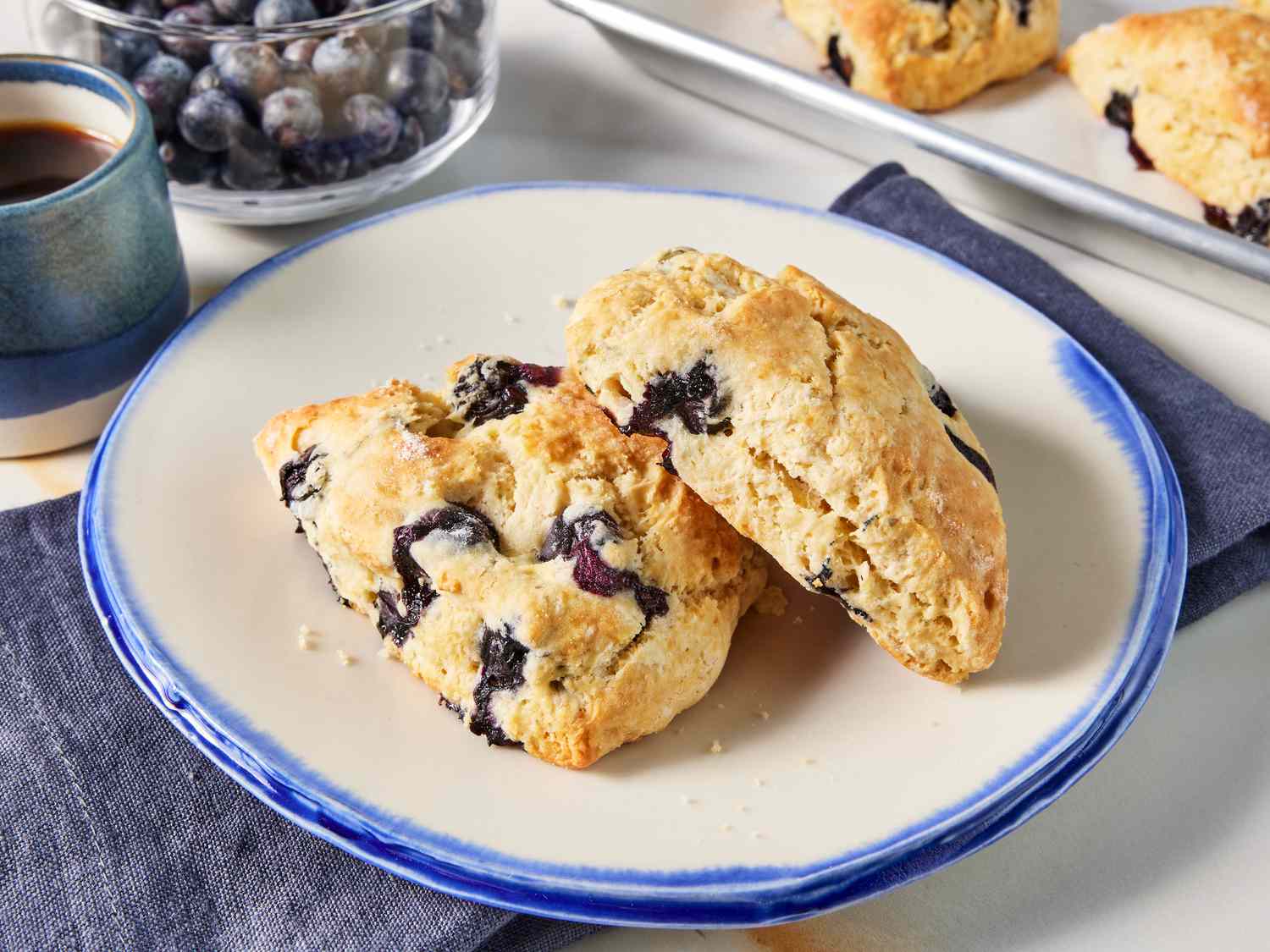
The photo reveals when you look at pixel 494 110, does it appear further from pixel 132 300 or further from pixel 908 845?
pixel 908 845

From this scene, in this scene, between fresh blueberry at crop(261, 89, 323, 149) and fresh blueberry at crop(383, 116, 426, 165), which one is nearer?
fresh blueberry at crop(261, 89, 323, 149)

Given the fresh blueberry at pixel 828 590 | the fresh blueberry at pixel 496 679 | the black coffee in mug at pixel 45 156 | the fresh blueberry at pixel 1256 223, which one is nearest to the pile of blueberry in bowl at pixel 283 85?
the black coffee in mug at pixel 45 156

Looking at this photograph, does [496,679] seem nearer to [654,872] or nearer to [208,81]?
[654,872]

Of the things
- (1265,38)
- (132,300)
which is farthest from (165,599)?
(1265,38)

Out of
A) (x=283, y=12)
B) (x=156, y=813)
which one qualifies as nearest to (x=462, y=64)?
(x=283, y=12)

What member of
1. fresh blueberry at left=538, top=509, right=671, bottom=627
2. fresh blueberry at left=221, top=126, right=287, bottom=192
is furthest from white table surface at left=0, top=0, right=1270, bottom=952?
fresh blueberry at left=538, top=509, right=671, bottom=627

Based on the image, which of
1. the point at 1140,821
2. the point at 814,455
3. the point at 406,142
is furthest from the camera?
the point at 406,142

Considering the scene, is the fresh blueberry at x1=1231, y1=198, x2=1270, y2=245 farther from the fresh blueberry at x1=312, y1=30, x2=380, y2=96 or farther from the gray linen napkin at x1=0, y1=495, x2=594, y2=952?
the gray linen napkin at x1=0, y1=495, x2=594, y2=952
